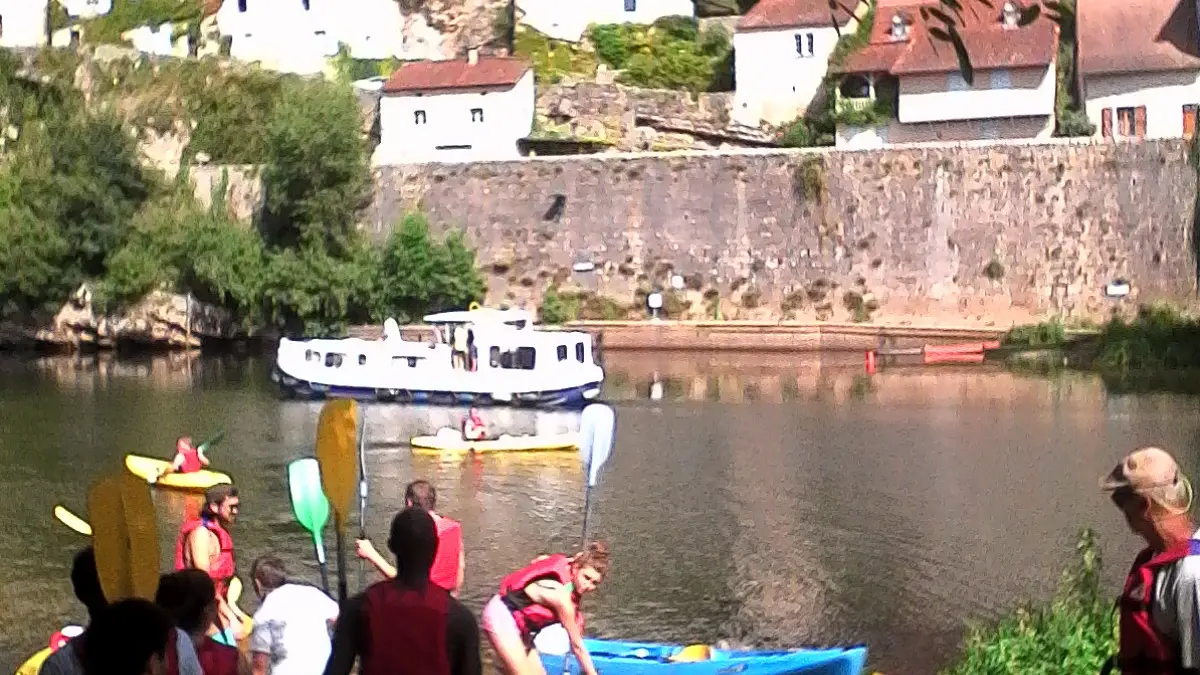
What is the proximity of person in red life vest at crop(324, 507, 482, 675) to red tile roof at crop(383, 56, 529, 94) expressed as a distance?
3950cm

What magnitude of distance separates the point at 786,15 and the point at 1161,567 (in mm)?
41992

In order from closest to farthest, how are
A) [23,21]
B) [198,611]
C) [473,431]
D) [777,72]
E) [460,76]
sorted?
[198,611]
[473,431]
[460,76]
[777,72]
[23,21]

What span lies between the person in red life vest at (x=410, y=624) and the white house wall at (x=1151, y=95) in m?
37.6

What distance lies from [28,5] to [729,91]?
21.0 metres

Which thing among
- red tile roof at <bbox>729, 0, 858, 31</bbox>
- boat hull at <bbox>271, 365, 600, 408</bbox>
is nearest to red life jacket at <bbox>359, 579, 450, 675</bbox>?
boat hull at <bbox>271, 365, 600, 408</bbox>

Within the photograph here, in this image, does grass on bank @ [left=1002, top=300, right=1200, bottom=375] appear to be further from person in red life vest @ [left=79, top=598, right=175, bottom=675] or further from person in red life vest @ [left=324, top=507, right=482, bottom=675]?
person in red life vest @ [left=79, top=598, right=175, bottom=675]

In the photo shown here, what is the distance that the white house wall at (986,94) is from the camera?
41906mm

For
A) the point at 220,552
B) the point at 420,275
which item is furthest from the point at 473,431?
the point at 420,275

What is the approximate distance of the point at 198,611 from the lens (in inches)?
247

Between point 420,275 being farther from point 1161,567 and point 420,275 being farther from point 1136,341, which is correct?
point 1161,567

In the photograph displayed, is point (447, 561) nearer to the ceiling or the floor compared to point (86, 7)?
nearer to the floor

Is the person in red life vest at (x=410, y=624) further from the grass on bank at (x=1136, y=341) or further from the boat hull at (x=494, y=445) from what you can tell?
the grass on bank at (x=1136, y=341)

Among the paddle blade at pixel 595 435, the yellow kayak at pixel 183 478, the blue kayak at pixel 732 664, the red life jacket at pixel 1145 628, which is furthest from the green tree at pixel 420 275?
the red life jacket at pixel 1145 628

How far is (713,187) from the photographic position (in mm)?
41000
